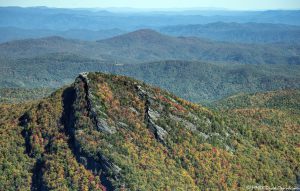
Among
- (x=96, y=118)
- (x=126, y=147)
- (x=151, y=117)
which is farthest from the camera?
(x=151, y=117)

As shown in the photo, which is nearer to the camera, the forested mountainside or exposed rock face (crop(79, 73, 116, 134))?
the forested mountainside

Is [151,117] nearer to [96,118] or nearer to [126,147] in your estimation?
[126,147]

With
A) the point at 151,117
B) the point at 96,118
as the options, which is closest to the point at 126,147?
the point at 96,118

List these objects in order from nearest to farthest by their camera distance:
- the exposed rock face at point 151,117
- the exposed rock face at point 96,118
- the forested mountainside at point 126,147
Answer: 1. the forested mountainside at point 126,147
2. the exposed rock face at point 96,118
3. the exposed rock face at point 151,117

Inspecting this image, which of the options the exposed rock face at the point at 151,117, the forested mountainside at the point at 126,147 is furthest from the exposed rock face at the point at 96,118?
the exposed rock face at the point at 151,117

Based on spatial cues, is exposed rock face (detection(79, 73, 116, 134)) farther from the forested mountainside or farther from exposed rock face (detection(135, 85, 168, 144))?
exposed rock face (detection(135, 85, 168, 144))

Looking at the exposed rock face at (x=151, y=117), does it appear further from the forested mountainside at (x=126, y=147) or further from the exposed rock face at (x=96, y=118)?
the exposed rock face at (x=96, y=118)

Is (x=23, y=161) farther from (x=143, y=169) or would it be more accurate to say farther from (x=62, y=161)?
(x=143, y=169)

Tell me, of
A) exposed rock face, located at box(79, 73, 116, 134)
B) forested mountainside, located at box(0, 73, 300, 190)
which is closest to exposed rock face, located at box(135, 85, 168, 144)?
forested mountainside, located at box(0, 73, 300, 190)
